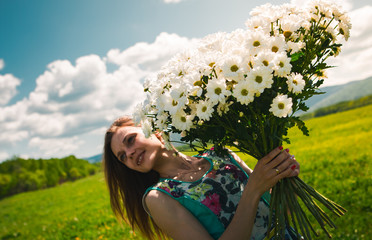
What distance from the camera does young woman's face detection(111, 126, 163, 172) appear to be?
2514 mm

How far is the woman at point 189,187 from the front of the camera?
1.80m

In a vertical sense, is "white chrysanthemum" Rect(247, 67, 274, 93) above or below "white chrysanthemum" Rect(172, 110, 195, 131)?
above

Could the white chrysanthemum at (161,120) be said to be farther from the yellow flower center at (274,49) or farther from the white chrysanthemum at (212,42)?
the yellow flower center at (274,49)

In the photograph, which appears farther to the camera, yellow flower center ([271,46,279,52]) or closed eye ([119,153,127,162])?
closed eye ([119,153,127,162])

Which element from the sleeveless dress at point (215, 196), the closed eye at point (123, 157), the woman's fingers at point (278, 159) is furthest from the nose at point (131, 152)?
the woman's fingers at point (278, 159)

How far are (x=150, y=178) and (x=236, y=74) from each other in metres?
2.06

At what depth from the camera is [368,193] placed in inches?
213

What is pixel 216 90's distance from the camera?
55.7 inches

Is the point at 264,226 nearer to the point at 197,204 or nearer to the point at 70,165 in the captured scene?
the point at 197,204

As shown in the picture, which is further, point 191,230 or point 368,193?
point 368,193

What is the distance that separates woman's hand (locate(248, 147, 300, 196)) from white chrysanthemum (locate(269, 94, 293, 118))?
1.32ft

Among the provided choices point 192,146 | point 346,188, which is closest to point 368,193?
point 346,188

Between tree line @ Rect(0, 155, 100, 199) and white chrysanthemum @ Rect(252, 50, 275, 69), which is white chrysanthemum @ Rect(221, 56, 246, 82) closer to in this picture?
white chrysanthemum @ Rect(252, 50, 275, 69)

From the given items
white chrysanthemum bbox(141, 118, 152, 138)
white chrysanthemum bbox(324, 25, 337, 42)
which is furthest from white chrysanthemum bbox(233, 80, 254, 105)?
white chrysanthemum bbox(324, 25, 337, 42)
